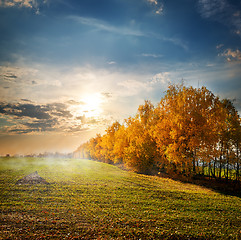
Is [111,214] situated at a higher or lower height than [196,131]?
lower

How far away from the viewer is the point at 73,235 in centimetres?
1062

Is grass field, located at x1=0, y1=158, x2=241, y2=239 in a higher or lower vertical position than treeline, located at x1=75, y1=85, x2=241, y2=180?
lower

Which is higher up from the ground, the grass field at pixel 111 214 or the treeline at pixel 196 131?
the treeline at pixel 196 131

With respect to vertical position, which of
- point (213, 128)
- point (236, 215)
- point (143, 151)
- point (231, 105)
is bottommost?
point (236, 215)

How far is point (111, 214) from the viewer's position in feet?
45.2

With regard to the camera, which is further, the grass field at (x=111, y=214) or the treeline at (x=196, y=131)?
the treeline at (x=196, y=131)

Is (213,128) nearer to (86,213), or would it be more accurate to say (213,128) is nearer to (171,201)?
(171,201)

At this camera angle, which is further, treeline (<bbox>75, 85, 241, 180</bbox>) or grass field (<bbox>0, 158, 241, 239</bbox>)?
treeline (<bbox>75, 85, 241, 180</bbox>)

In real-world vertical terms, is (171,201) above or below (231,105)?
below

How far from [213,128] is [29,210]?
27559mm

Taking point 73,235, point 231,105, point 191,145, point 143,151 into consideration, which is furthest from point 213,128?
point 73,235

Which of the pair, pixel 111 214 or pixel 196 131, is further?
pixel 196 131

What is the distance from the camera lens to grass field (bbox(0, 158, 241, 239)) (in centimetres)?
1119

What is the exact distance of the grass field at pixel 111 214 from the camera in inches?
441
